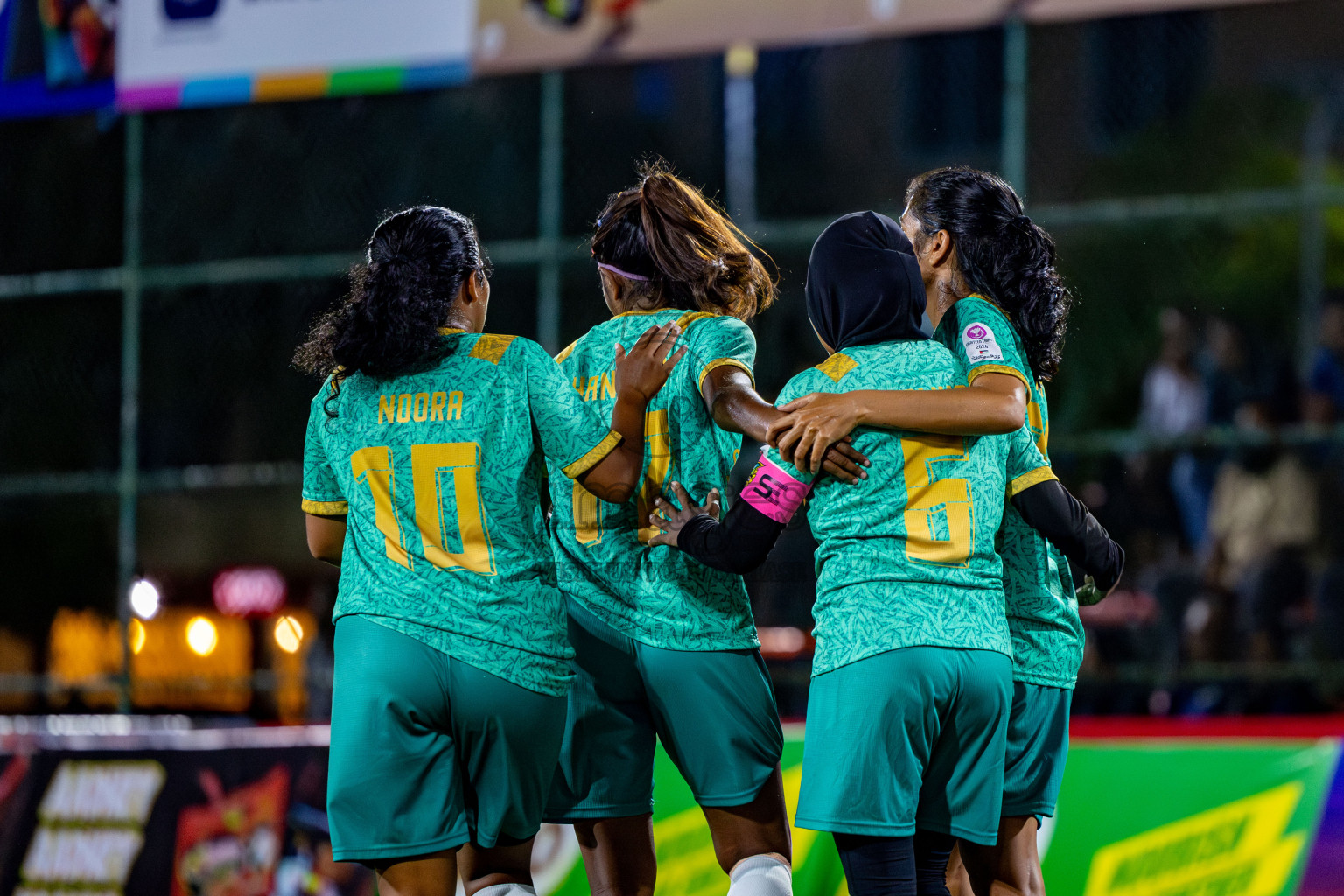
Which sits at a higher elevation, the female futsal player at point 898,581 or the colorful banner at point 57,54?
the colorful banner at point 57,54

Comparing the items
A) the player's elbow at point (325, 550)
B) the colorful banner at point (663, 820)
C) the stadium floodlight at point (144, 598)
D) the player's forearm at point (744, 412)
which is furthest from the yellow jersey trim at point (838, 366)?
the stadium floodlight at point (144, 598)

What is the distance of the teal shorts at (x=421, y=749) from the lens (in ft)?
9.44

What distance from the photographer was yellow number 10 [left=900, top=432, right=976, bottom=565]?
281 cm

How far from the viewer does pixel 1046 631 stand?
3096mm

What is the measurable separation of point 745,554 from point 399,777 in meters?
0.78

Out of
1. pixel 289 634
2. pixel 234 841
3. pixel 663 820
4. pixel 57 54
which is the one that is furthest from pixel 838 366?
pixel 57 54

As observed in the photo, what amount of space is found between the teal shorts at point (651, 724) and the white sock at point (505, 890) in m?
0.15

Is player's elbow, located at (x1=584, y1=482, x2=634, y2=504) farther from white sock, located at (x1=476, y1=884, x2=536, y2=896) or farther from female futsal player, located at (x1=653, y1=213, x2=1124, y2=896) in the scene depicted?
white sock, located at (x1=476, y1=884, x2=536, y2=896)

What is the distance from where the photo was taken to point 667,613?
3.18m

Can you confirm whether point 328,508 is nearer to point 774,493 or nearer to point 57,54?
point 774,493

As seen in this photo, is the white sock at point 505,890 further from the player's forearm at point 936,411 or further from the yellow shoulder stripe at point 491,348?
the player's forearm at point 936,411

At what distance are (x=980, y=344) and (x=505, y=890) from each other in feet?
4.84

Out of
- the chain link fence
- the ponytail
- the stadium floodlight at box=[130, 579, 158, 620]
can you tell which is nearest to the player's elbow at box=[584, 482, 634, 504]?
the ponytail

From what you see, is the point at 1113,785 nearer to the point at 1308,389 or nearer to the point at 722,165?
the point at 1308,389
